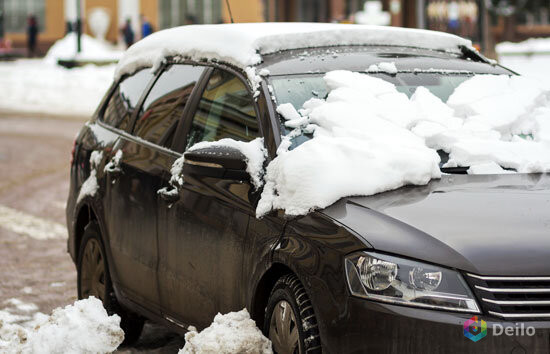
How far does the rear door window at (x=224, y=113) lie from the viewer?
16.1 ft

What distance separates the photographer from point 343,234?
385 cm

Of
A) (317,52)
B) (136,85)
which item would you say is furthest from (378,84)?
(136,85)

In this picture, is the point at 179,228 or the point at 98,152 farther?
the point at 98,152

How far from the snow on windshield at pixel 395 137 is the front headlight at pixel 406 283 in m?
0.39

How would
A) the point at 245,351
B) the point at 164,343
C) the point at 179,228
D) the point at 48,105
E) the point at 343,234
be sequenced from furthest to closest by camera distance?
the point at 48,105 → the point at 164,343 → the point at 179,228 → the point at 245,351 → the point at 343,234

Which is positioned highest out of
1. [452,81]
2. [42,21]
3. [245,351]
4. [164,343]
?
[452,81]

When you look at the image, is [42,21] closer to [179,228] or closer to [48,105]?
[48,105]

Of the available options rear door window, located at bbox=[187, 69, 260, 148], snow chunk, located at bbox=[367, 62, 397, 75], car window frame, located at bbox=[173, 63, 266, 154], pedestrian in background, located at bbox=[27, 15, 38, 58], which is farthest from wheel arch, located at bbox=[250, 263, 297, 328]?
pedestrian in background, located at bbox=[27, 15, 38, 58]

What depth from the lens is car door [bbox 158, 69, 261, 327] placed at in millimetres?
4605

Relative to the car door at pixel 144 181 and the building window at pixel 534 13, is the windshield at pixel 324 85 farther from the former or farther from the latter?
the building window at pixel 534 13

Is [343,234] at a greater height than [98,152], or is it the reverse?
[343,234]

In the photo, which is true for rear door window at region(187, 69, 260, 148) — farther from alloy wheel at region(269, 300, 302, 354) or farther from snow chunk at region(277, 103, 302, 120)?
alloy wheel at region(269, 300, 302, 354)

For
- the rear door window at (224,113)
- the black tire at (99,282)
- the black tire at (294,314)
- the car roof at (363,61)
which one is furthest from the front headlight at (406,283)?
the black tire at (99,282)

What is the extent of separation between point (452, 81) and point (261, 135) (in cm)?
104
